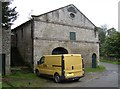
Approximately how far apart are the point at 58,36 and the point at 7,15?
257 inches

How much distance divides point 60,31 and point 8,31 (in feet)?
22.8

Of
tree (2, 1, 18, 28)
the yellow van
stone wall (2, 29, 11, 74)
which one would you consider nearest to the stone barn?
tree (2, 1, 18, 28)

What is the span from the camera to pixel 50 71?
18281 millimetres

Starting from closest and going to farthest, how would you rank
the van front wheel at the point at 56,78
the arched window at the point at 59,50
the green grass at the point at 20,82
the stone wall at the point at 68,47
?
the green grass at the point at 20,82, the van front wheel at the point at 56,78, the stone wall at the point at 68,47, the arched window at the point at 59,50

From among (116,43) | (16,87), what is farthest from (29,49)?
(116,43)

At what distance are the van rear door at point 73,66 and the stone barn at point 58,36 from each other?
6.80 metres

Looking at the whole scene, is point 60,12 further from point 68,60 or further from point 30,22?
point 68,60

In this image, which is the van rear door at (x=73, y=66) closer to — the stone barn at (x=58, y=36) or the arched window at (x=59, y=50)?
the stone barn at (x=58, y=36)

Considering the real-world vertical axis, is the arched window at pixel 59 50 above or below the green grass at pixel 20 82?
above

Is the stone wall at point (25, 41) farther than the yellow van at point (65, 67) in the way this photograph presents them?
Yes

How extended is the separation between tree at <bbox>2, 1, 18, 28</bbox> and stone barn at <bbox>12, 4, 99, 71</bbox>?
6.83 ft

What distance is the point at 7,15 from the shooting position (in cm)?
2169

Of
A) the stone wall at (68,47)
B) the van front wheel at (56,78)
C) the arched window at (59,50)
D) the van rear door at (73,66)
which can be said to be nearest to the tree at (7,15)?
the stone wall at (68,47)

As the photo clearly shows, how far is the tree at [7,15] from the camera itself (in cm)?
2095
